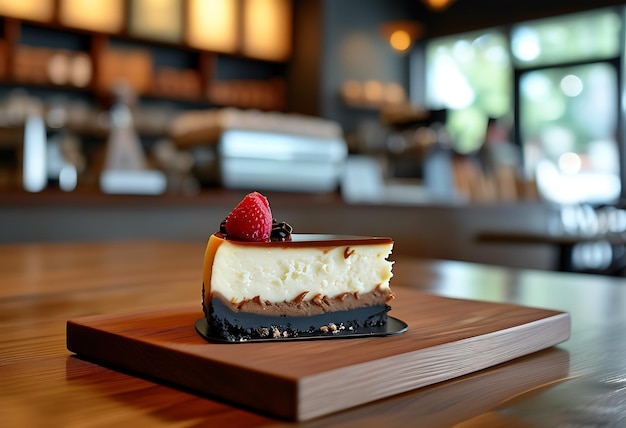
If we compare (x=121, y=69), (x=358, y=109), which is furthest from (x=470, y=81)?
(x=121, y=69)

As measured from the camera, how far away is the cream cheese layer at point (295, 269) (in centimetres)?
53

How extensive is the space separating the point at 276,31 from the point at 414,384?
699 cm

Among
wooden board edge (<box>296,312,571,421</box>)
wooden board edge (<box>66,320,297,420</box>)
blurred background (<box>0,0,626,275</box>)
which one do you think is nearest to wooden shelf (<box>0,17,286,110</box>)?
blurred background (<box>0,0,626,275</box>)

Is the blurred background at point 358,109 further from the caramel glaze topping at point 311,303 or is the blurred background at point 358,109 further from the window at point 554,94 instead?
the caramel glaze topping at point 311,303

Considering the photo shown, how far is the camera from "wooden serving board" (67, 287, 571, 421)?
42 cm

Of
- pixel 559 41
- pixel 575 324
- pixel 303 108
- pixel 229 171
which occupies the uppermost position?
pixel 559 41

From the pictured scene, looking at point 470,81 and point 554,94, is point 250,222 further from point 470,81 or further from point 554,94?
point 470,81

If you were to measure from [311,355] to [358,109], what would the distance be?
703cm

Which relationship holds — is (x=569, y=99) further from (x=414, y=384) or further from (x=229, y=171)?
(x=414, y=384)

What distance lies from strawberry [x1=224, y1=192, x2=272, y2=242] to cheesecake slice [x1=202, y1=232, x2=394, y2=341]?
0.4 inches

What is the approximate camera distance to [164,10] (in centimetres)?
634

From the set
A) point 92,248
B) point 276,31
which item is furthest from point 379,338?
point 276,31

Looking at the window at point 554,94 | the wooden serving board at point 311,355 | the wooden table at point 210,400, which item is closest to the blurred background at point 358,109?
the window at point 554,94

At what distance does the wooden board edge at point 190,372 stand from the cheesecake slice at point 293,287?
52 millimetres
